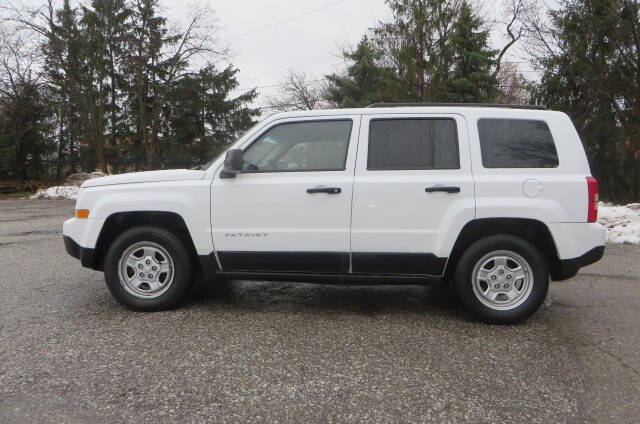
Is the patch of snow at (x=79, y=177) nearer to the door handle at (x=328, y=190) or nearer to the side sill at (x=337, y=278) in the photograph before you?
the side sill at (x=337, y=278)

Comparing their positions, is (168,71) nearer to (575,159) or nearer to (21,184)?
(21,184)

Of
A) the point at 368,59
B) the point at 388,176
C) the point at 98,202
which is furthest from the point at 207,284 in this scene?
the point at 368,59

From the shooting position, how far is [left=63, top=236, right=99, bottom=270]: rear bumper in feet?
13.9

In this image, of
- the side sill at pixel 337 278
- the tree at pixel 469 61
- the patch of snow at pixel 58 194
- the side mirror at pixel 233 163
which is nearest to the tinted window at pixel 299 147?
the side mirror at pixel 233 163

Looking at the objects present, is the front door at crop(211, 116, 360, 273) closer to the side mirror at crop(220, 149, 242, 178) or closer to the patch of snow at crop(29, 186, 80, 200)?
the side mirror at crop(220, 149, 242, 178)

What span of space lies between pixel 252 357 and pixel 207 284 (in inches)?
88.1

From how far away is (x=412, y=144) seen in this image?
4.03m

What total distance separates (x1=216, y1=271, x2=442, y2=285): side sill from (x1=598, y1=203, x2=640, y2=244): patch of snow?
258 inches

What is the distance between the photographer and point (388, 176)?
3.95m

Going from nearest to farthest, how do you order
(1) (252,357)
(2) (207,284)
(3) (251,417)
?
(3) (251,417)
(1) (252,357)
(2) (207,284)

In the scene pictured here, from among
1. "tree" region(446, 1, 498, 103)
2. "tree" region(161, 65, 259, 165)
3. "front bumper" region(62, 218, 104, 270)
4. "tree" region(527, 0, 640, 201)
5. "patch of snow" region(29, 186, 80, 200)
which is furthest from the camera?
"tree" region(161, 65, 259, 165)

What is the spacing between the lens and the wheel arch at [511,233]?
3885mm

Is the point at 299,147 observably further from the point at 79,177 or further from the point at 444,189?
the point at 79,177

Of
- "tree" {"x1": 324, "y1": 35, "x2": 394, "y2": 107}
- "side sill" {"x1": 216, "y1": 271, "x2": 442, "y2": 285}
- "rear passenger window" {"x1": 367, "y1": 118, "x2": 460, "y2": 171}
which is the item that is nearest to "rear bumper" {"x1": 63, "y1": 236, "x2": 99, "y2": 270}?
"side sill" {"x1": 216, "y1": 271, "x2": 442, "y2": 285}
